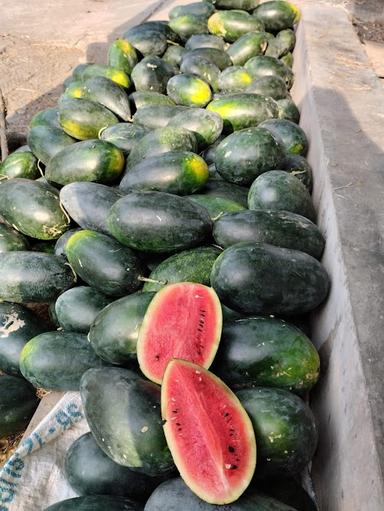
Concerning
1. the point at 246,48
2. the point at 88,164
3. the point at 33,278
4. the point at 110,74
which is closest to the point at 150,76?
the point at 110,74

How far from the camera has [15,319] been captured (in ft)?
7.02

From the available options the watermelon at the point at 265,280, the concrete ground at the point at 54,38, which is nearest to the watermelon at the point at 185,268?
the watermelon at the point at 265,280

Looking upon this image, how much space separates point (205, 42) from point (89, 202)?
2435 mm

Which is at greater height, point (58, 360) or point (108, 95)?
point (108, 95)

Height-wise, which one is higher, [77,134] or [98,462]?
[77,134]

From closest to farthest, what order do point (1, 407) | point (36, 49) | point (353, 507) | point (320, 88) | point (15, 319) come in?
1. point (353, 507)
2. point (1, 407)
3. point (15, 319)
4. point (320, 88)
5. point (36, 49)

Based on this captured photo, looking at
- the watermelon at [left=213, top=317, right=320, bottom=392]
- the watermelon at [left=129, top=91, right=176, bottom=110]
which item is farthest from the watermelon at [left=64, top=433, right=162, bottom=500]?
the watermelon at [left=129, top=91, right=176, bottom=110]

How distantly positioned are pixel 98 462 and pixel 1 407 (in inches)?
28.8

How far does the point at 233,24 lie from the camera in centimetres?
412

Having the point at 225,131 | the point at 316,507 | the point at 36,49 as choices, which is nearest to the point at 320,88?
the point at 225,131

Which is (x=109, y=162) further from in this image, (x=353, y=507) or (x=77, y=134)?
(x=353, y=507)

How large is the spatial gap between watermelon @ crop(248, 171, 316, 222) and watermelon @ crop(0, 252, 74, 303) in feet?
2.93

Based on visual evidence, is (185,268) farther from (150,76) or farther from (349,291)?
(150,76)

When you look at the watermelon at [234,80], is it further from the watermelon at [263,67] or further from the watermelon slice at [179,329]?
the watermelon slice at [179,329]
